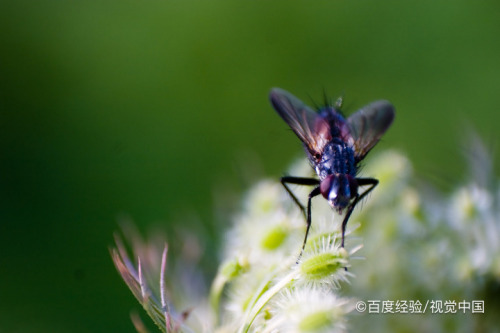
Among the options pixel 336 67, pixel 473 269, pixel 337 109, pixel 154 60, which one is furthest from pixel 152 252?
pixel 336 67

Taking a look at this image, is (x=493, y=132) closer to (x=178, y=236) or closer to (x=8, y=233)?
(x=178, y=236)

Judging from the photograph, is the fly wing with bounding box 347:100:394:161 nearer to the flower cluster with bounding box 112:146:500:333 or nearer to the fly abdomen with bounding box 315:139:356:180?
the fly abdomen with bounding box 315:139:356:180

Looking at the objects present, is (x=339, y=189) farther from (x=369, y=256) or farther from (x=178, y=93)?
(x=178, y=93)

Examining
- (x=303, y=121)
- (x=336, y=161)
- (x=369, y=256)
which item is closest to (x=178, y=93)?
(x=369, y=256)

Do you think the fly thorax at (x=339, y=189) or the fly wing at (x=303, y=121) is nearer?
the fly thorax at (x=339, y=189)

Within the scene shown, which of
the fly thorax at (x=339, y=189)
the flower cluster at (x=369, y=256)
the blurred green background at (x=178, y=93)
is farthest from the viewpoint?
the blurred green background at (x=178, y=93)

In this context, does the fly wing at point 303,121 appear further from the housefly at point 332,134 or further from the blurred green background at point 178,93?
the blurred green background at point 178,93

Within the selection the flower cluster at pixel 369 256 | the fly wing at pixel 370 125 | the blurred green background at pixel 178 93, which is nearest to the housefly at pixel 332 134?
the fly wing at pixel 370 125

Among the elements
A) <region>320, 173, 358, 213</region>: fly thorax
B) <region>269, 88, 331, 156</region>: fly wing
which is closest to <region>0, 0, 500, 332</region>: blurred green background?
<region>269, 88, 331, 156</region>: fly wing
